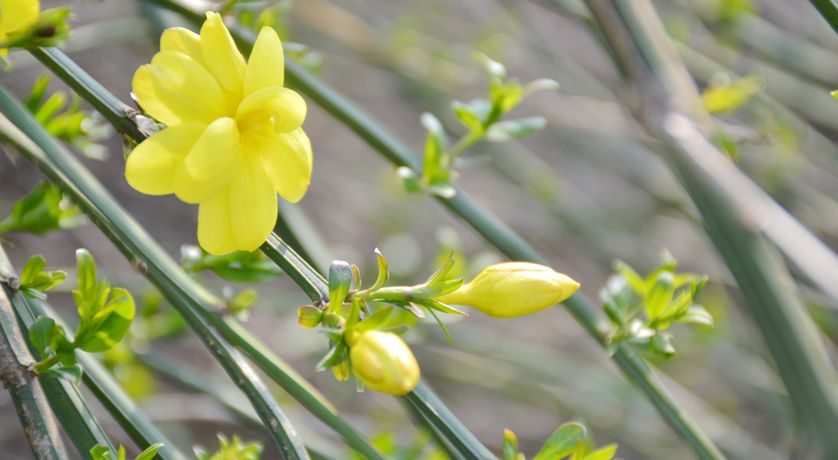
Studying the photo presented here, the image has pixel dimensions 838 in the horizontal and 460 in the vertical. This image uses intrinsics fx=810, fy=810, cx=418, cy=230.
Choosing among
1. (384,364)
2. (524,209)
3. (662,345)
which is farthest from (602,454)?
(524,209)

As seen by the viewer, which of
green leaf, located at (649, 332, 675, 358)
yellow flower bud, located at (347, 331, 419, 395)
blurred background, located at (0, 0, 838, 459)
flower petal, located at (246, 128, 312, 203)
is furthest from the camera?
blurred background, located at (0, 0, 838, 459)

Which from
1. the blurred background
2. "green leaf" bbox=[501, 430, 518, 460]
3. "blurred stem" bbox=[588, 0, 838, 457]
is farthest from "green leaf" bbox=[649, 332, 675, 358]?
the blurred background

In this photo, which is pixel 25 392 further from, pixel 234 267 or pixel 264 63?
pixel 264 63

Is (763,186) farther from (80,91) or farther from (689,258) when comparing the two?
(80,91)

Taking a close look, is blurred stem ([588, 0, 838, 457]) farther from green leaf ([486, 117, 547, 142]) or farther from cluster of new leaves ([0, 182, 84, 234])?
cluster of new leaves ([0, 182, 84, 234])

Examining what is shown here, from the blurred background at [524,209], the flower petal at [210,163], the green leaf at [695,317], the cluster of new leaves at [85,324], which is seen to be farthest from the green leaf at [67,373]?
the blurred background at [524,209]

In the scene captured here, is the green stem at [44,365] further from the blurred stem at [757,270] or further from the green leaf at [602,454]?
the blurred stem at [757,270]
